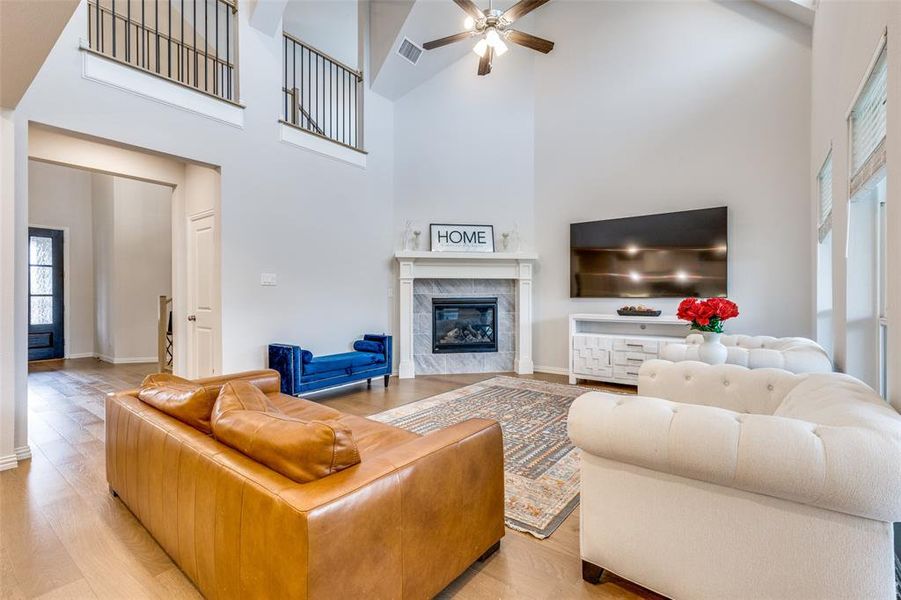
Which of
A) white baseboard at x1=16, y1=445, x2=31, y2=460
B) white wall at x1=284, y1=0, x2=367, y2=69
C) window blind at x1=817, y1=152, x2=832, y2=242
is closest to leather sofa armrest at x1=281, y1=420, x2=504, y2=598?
white baseboard at x1=16, y1=445, x2=31, y2=460

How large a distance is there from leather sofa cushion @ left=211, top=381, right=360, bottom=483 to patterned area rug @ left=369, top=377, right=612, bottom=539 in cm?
116

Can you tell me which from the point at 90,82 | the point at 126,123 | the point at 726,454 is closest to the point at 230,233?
the point at 126,123

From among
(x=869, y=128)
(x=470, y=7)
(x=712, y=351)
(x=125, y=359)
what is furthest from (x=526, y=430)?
(x=125, y=359)

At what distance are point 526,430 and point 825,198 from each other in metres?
3.11

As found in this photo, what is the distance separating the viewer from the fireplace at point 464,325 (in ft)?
18.9

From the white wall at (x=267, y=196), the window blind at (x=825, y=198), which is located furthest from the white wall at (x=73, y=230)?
the window blind at (x=825, y=198)

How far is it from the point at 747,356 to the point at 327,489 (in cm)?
274

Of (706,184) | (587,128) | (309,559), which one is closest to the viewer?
(309,559)

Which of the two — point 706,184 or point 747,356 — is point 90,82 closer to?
point 747,356

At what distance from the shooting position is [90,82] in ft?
10.3

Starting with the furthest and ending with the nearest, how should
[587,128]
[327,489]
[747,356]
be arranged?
1. [587,128]
2. [747,356]
3. [327,489]

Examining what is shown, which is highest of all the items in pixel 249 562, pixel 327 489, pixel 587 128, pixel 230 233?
pixel 587 128

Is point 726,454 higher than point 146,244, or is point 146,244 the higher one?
point 146,244

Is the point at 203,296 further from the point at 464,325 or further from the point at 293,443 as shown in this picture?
the point at 293,443
